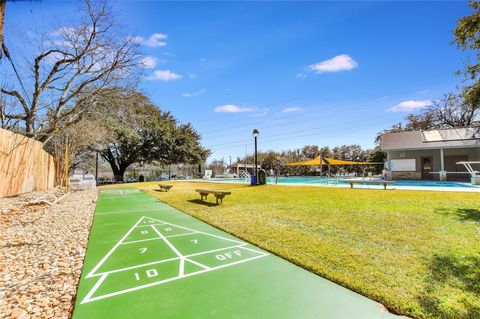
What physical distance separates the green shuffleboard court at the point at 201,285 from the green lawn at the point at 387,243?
13.3 inches

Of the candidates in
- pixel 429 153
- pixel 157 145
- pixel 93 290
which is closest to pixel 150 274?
pixel 93 290

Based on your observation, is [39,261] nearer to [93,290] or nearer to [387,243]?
[93,290]

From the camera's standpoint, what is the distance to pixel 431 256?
393cm

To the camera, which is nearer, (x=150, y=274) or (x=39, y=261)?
(x=150, y=274)

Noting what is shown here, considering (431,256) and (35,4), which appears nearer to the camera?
(431,256)

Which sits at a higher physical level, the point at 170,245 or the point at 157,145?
the point at 157,145

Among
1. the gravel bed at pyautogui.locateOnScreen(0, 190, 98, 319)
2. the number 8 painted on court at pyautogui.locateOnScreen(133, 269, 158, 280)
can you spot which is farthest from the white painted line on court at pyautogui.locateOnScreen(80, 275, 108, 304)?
the number 8 painted on court at pyautogui.locateOnScreen(133, 269, 158, 280)

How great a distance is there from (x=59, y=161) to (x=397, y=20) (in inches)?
866

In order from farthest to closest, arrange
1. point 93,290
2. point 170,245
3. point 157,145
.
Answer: point 157,145, point 170,245, point 93,290

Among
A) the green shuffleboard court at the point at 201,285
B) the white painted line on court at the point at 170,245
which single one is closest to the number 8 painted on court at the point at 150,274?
the green shuffleboard court at the point at 201,285

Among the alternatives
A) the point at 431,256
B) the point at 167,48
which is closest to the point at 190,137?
the point at 167,48

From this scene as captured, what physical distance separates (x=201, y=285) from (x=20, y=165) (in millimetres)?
11122

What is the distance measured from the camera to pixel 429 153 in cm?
2034

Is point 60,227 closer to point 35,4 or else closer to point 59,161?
point 35,4
